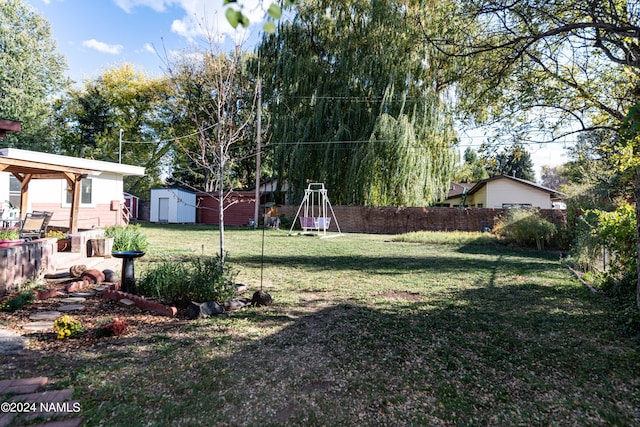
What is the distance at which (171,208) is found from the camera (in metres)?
25.4

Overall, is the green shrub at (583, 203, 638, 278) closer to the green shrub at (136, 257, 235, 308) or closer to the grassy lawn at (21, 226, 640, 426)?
the grassy lawn at (21, 226, 640, 426)

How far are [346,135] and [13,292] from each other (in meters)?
16.3

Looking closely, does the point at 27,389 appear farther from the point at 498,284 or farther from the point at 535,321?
the point at 498,284

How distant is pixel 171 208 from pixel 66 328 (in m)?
23.5

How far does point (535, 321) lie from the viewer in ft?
13.5

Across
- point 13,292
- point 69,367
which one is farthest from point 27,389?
point 13,292

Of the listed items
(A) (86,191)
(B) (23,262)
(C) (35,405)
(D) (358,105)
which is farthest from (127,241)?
(D) (358,105)

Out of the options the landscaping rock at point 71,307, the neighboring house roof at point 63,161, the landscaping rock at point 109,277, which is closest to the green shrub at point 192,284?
the landscaping rock at point 71,307

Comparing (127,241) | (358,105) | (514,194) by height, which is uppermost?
(358,105)

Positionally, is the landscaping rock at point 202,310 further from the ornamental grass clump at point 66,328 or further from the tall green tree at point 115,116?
the tall green tree at point 115,116

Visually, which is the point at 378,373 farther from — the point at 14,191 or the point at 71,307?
the point at 14,191

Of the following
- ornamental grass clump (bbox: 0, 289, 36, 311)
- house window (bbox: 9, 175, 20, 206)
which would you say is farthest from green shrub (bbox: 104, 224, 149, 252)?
house window (bbox: 9, 175, 20, 206)

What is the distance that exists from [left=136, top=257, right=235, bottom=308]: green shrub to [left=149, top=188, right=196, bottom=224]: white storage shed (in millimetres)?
21383

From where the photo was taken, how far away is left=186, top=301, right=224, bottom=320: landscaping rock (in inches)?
159
